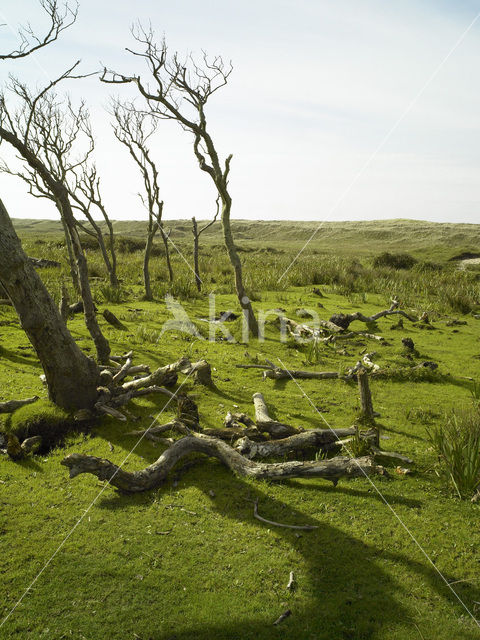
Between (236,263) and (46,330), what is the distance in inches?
253

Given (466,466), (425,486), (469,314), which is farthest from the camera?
(469,314)

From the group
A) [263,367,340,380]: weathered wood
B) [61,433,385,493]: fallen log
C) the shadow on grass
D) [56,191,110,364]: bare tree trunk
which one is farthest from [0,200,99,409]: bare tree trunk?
[263,367,340,380]: weathered wood

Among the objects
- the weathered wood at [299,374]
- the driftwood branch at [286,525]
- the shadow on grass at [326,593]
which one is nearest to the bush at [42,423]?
the shadow on grass at [326,593]

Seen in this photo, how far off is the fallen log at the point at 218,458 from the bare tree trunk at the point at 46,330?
1.49 meters

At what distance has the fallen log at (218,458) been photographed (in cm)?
439

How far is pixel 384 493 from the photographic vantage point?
4621 millimetres

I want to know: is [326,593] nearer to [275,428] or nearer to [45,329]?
[275,428]

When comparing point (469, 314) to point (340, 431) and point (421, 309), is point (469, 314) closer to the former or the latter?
point (421, 309)

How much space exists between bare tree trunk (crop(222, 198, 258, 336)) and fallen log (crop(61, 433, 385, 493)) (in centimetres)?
630

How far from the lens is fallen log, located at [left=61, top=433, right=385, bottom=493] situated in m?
4.39

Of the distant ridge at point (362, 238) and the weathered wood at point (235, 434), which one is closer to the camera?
the weathered wood at point (235, 434)

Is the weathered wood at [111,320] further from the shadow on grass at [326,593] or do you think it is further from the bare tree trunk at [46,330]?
the shadow on grass at [326,593]

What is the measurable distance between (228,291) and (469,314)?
981 centimetres

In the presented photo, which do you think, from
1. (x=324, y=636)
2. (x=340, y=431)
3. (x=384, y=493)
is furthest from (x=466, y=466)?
(x=324, y=636)
